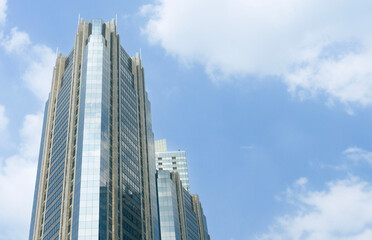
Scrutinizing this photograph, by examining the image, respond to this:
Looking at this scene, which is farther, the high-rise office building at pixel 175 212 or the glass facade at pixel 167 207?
the high-rise office building at pixel 175 212

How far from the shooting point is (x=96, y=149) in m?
146

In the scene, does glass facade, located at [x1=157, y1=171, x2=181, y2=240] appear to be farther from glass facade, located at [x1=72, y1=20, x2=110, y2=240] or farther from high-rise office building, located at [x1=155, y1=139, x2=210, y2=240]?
glass facade, located at [x1=72, y1=20, x2=110, y2=240]

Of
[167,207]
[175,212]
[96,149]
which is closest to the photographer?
[96,149]

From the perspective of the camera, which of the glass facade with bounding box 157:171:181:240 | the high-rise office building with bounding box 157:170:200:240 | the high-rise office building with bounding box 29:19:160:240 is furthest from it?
the high-rise office building with bounding box 157:170:200:240

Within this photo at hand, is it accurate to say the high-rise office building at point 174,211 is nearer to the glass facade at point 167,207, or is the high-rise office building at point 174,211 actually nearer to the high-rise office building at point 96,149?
the glass facade at point 167,207

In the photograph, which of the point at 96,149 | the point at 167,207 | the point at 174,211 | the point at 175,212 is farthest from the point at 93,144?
the point at 175,212

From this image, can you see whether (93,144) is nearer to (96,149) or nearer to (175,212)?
(96,149)

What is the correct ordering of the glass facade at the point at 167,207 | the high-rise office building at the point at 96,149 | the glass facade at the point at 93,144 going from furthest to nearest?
the glass facade at the point at 167,207, the high-rise office building at the point at 96,149, the glass facade at the point at 93,144

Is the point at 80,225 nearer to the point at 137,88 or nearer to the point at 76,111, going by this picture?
the point at 76,111

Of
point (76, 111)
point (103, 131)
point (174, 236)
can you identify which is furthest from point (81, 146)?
point (174, 236)

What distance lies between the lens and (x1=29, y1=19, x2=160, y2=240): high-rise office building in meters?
136

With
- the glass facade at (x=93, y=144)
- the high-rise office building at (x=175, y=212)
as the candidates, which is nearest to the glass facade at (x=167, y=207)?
the high-rise office building at (x=175, y=212)

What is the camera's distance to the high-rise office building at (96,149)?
136 meters

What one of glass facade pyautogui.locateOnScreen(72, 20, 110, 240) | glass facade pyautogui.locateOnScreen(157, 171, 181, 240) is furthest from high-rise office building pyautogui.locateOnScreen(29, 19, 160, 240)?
glass facade pyautogui.locateOnScreen(157, 171, 181, 240)
